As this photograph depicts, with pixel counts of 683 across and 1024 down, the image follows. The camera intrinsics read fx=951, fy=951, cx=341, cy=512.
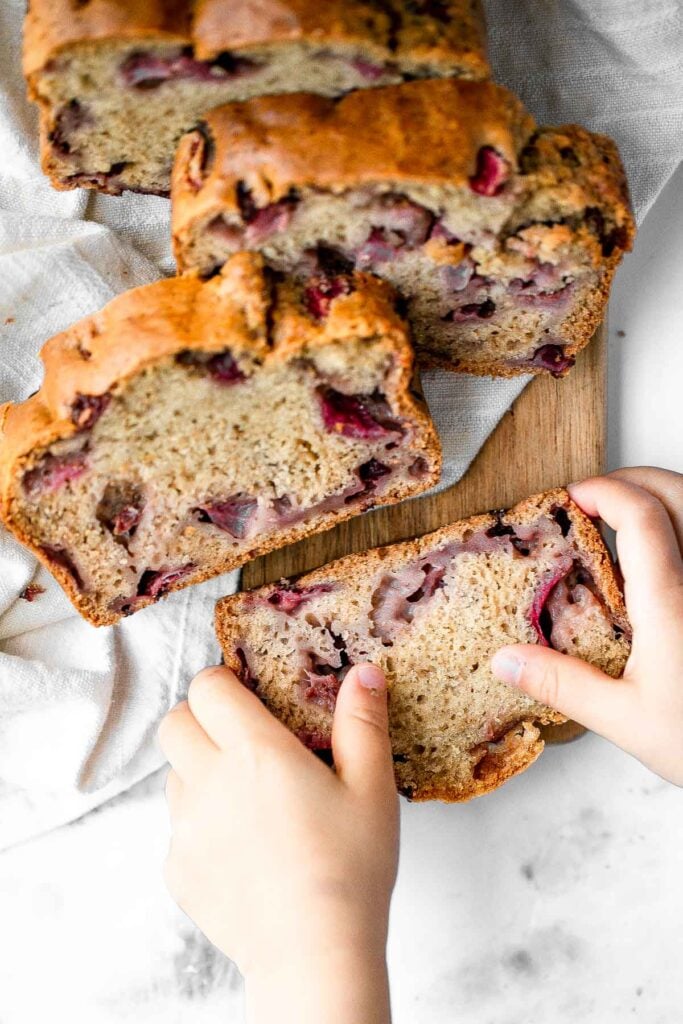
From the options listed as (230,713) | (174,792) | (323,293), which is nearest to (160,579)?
(230,713)

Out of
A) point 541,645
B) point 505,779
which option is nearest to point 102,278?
point 541,645

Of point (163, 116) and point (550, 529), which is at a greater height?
point (163, 116)

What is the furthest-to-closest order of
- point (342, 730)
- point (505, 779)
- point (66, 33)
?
point (505, 779)
point (342, 730)
point (66, 33)

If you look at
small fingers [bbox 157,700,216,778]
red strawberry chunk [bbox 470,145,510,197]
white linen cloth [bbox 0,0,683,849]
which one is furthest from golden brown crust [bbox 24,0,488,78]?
→ small fingers [bbox 157,700,216,778]

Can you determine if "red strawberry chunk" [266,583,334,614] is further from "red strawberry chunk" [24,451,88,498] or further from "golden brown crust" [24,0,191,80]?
"golden brown crust" [24,0,191,80]

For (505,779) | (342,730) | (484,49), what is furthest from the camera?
(505,779)

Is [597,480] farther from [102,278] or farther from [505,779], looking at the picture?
[102,278]
